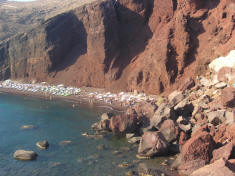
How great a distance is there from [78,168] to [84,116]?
46.7 feet

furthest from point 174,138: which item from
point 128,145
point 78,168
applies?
point 78,168

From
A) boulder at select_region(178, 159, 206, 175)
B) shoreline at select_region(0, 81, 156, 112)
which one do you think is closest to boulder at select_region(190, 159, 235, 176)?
boulder at select_region(178, 159, 206, 175)

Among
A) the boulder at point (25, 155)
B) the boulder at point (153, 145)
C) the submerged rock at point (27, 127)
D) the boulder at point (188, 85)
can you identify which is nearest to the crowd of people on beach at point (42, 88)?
the submerged rock at point (27, 127)

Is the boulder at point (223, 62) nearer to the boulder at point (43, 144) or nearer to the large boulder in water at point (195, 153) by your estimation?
the large boulder in water at point (195, 153)

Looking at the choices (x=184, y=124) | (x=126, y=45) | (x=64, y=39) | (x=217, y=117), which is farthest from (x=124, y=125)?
(x=64, y=39)

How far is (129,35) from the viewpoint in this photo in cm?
4716

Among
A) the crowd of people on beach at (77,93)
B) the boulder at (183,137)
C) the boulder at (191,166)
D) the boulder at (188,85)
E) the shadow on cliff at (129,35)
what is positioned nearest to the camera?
the boulder at (191,166)

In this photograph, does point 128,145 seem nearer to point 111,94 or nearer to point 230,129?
point 230,129

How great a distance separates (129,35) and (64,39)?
1644 centimetres

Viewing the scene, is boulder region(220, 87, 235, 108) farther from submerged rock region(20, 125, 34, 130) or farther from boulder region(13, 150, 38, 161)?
submerged rock region(20, 125, 34, 130)

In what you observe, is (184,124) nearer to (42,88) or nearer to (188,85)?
(188,85)

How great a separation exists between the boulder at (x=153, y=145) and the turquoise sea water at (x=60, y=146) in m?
0.63

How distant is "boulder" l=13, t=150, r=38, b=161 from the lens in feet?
59.8

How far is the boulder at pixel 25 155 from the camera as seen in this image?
1822 centimetres
